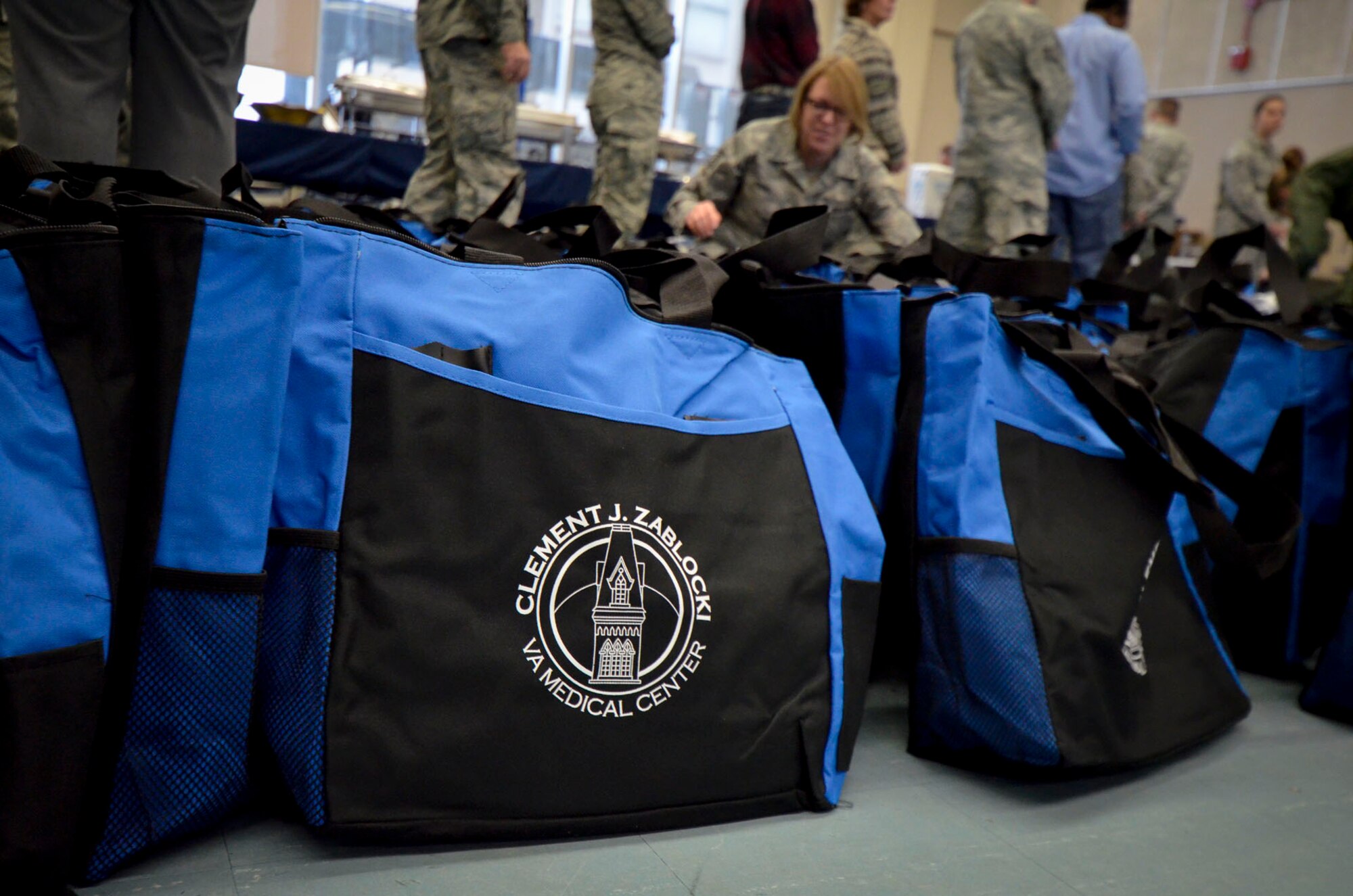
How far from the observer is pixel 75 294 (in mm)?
755

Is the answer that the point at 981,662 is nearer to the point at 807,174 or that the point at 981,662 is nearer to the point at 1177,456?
the point at 1177,456

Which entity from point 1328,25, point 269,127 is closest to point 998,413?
point 269,127

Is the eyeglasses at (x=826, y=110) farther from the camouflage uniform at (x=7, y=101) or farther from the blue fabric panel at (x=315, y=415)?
the blue fabric panel at (x=315, y=415)

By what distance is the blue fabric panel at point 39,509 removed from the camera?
0.72 meters

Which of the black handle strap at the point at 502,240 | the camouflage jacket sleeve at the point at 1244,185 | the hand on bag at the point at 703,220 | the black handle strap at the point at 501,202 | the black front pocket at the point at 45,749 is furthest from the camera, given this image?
the camouflage jacket sleeve at the point at 1244,185

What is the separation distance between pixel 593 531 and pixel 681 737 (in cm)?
21

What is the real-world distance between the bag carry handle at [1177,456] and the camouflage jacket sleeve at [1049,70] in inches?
90.4

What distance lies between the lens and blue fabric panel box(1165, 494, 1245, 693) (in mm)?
1305

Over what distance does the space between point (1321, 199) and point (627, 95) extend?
1985 millimetres

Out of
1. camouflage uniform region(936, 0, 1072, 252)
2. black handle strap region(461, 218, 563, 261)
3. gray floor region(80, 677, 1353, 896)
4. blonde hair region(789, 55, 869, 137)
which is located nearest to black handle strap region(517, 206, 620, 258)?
black handle strap region(461, 218, 563, 261)

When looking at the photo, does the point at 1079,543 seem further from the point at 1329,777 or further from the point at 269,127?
the point at 269,127

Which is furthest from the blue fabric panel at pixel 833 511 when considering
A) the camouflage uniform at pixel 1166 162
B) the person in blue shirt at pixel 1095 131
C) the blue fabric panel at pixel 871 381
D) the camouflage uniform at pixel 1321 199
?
the camouflage uniform at pixel 1166 162

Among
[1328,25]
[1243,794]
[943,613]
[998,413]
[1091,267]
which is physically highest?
[1328,25]

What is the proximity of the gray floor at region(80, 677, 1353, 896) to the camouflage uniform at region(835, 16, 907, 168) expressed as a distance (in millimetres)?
2985
